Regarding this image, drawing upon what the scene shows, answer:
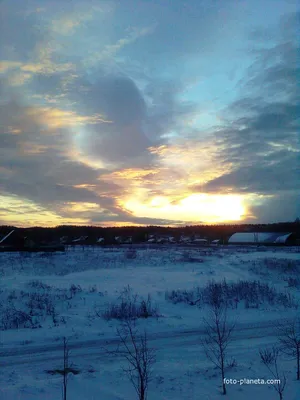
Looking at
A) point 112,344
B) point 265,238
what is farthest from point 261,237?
point 112,344

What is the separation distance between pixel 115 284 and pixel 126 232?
105441mm

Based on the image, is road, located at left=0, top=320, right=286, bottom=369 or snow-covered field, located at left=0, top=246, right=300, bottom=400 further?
road, located at left=0, top=320, right=286, bottom=369

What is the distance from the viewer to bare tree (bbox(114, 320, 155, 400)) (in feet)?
21.0

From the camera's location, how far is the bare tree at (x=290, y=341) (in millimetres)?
7975

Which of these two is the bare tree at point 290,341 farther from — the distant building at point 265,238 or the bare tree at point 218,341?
the distant building at point 265,238

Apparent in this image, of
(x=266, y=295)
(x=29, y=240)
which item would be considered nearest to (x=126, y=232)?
(x=29, y=240)

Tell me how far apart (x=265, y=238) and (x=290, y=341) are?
7476 cm

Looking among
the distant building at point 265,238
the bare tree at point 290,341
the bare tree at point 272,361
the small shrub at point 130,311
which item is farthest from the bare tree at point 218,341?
the distant building at point 265,238

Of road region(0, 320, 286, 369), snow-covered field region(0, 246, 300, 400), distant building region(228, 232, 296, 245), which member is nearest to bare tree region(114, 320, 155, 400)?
snow-covered field region(0, 246, 300, 400)

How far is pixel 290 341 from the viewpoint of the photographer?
9.82 m

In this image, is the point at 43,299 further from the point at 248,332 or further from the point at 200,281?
the point at 200,281

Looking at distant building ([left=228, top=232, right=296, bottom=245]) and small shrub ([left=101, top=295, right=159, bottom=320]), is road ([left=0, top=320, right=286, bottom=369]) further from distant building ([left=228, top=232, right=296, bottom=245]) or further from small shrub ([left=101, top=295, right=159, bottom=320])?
distant building ([left=228, top=232, right=296, bottom=245])

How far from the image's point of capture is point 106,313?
13312 mm

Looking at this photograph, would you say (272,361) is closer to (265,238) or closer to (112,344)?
(112,344)
